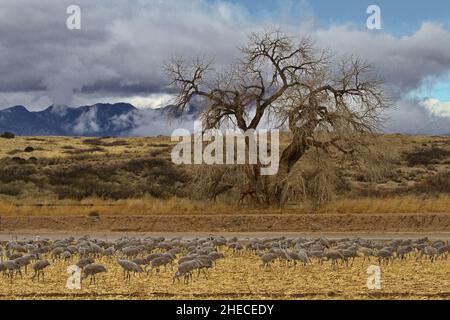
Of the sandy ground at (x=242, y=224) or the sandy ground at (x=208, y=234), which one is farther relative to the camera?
the sandy ground at (x=242, y=224)

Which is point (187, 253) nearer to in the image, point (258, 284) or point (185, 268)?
point (185, 268)

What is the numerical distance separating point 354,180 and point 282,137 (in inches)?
880

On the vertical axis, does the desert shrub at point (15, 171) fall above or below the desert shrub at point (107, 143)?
below

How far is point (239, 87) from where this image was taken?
34.0m

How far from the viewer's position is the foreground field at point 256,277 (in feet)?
46.4

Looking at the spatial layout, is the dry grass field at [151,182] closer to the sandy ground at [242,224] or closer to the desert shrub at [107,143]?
the desert shrub at [107,143]

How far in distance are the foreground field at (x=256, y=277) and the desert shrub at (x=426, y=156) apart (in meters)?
51.4

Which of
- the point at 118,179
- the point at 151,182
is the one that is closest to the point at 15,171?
the point at 118,179

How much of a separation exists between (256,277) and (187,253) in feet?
11.7

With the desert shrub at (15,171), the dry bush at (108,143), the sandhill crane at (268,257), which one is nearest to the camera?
the sandhill crane at (268,257)

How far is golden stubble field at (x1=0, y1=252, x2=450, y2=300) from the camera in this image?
13984 mm

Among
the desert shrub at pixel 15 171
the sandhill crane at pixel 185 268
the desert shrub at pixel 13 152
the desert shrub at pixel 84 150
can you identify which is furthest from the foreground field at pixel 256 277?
the desert shrub at pixel 84 150
